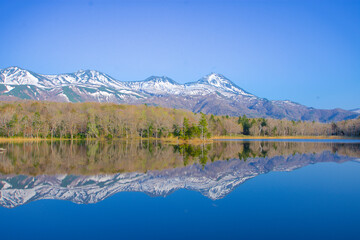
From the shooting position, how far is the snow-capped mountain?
1666 cm

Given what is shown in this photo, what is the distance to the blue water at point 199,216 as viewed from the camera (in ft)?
35.9

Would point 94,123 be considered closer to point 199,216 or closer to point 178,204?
point 178,204

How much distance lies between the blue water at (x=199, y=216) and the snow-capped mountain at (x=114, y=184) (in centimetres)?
90

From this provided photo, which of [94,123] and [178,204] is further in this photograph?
[94,123]

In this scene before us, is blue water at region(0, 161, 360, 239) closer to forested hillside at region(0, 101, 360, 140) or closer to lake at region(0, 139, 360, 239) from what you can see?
lake at region(0, 139, 360, 239)

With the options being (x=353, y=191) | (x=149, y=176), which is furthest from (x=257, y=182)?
(x=149, y=176)

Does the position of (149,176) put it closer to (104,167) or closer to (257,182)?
(104,167)

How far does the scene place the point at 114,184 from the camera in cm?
1953

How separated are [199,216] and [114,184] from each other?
8.42m

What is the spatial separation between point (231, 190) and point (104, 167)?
1357 cm

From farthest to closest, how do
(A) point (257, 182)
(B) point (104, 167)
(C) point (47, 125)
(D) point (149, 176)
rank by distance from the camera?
(C) point (47, 125)
(B) point (104, 167)
(D) point (149, 176)
(A) point (257, 182)

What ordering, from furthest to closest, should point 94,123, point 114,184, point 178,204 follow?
point 94,123 < point 114,184 < point 178,204

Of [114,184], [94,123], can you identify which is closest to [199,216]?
[114,184]

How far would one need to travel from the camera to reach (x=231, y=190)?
1806cm
